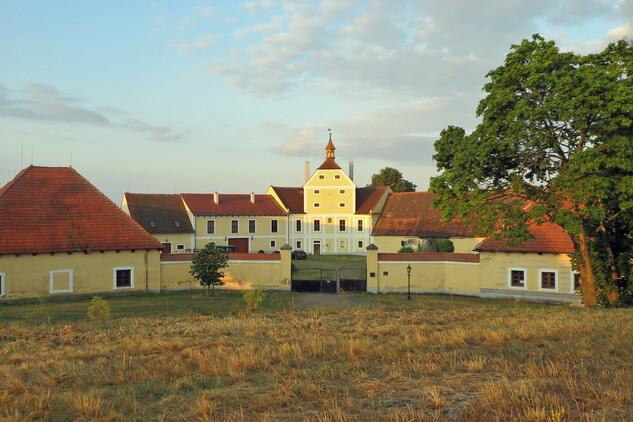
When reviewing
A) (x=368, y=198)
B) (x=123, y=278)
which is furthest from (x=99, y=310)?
(x=368, y=198)

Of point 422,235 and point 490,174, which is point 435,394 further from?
point 422,235

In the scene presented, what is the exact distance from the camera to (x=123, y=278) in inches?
1110

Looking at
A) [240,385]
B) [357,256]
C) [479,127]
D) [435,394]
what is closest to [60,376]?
[240,385]

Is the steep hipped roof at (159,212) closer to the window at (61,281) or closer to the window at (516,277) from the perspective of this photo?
the window at (61,281)

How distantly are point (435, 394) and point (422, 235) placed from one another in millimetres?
39320

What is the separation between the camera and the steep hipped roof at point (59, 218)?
25828 millimetres

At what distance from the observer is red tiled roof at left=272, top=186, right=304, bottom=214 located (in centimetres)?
5530

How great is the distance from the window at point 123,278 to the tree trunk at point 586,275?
23.4 m

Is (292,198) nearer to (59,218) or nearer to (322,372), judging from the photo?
(59,218)

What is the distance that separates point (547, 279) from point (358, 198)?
3124 centimetres

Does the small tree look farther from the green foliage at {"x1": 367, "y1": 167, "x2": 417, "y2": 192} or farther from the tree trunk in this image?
the green foliage at {"x1": 367, "y1": 167, "x2": 417, "y2": 192}

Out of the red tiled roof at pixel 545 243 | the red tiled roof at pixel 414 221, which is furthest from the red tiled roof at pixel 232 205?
the red tiled roof at pixel 545 243

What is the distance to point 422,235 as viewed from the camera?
45375 mm

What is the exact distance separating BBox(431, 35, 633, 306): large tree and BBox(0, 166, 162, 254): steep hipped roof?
18.2 meters
